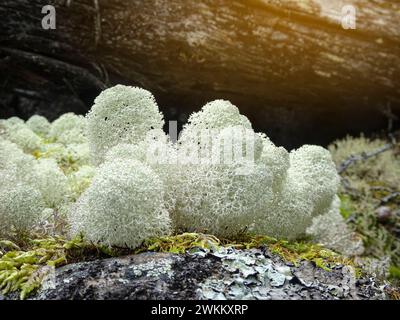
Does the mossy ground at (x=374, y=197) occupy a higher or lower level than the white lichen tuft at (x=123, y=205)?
lower

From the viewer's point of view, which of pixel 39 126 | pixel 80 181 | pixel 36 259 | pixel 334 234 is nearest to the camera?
pixel 36 259

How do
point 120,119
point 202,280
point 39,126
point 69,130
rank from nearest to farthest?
1. point 202,280
2. point 120,119
3. point 69,130
4. point 39,126

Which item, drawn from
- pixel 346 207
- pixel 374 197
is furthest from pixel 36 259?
pixel 374 197

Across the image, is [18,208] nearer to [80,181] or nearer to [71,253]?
[71,253]

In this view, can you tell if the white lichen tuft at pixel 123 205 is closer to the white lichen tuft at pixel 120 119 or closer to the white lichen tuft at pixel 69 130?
the white lichen tuft at pixel 120 119

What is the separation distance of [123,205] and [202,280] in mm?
450

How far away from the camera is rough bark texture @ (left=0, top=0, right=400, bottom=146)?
189 inches

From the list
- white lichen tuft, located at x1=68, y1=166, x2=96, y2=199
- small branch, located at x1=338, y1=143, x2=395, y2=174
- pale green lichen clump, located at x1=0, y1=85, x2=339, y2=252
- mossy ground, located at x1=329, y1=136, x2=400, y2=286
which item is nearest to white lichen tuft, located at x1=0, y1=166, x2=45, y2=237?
pale green lichen clump, located at x1=0, y1=85, x2=339, y2=252

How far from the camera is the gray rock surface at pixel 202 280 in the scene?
6.52ft

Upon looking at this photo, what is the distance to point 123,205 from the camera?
2.14m

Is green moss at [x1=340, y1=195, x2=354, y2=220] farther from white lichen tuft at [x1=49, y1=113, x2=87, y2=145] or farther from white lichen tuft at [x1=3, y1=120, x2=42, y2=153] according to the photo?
white lichen tuft at [x1=3, y1=120, x2=42, y2=153]

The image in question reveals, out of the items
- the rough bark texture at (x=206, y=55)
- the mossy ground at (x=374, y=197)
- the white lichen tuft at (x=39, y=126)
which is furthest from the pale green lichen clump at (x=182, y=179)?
the rough bark texture at (x=206, y=55)

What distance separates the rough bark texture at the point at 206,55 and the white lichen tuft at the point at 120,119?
227cm

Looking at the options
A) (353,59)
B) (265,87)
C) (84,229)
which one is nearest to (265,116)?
(265,87)
